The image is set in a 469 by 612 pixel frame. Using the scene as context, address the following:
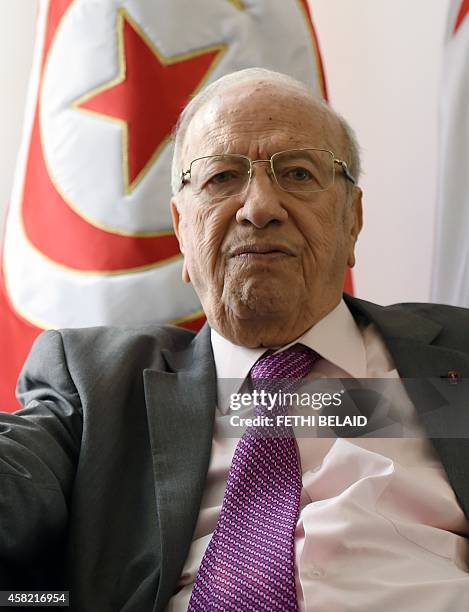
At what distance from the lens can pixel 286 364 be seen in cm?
127

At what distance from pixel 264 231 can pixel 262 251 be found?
34mm

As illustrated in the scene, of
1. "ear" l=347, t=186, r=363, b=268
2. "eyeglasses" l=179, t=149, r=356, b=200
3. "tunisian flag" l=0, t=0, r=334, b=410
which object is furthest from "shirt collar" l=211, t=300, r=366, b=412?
"tunisian flag" l=0, t=0, r=334, b=410

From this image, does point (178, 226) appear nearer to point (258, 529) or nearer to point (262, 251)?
point (262, 251)

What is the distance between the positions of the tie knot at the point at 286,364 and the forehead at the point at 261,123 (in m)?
0.35

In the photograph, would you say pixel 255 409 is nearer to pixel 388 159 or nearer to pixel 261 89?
pixel 261 89

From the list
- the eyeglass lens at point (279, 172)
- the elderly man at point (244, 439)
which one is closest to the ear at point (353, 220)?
the elderly man at point (244, 439)

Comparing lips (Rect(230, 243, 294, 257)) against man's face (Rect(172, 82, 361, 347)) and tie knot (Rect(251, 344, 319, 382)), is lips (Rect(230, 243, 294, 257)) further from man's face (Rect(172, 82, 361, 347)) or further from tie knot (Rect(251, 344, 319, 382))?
tie knot (Rect(251, 344, 319, 382))

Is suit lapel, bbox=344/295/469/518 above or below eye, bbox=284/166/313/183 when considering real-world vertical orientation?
below

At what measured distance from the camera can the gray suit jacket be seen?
3.57 feet

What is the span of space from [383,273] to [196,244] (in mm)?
1078

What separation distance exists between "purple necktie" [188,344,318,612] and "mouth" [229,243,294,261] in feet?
0.66

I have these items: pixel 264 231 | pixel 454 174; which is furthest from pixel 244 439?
pixel 454 174

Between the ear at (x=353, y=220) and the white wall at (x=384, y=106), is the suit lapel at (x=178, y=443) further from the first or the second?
the white wall at (x=384, y=106)

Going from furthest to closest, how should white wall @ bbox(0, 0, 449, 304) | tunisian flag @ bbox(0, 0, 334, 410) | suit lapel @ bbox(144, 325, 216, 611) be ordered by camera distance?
white wall @ bbox(0, 0, 449, 304) < tunisian flag @ bbox(0, 0, 334, 410) < suit lapel @ bbox(144, 325, 216, 611)
